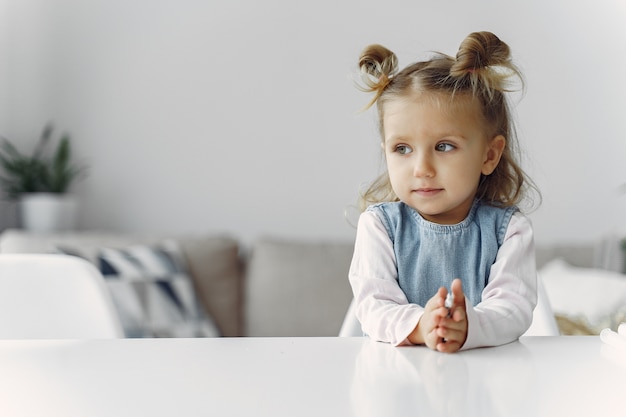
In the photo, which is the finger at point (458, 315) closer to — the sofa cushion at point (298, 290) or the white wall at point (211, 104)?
the sofa cushion at point (298, 290)

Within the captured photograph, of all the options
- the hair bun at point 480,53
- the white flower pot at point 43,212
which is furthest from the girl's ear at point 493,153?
the white flower pot at point 43,212

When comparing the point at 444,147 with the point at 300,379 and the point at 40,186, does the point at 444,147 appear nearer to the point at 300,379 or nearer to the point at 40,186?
the point at 300,379

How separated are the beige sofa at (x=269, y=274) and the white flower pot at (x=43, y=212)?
0.27 feet

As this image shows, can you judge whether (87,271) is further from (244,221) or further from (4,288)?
(244,221)

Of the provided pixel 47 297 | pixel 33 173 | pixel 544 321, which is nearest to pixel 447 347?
pixel 544 321

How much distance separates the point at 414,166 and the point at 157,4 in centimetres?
258

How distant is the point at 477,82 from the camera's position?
873mm

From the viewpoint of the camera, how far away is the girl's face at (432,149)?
0.84 m

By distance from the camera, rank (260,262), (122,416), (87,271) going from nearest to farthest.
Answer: (122,416), (87,271), (260,262)

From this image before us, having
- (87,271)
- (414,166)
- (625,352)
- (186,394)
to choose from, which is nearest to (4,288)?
(87,271)

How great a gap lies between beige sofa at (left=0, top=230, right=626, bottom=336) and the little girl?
181 centimetres

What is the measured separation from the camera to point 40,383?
541 millimetres

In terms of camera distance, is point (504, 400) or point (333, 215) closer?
point (504, 400)

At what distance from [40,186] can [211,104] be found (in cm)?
73
